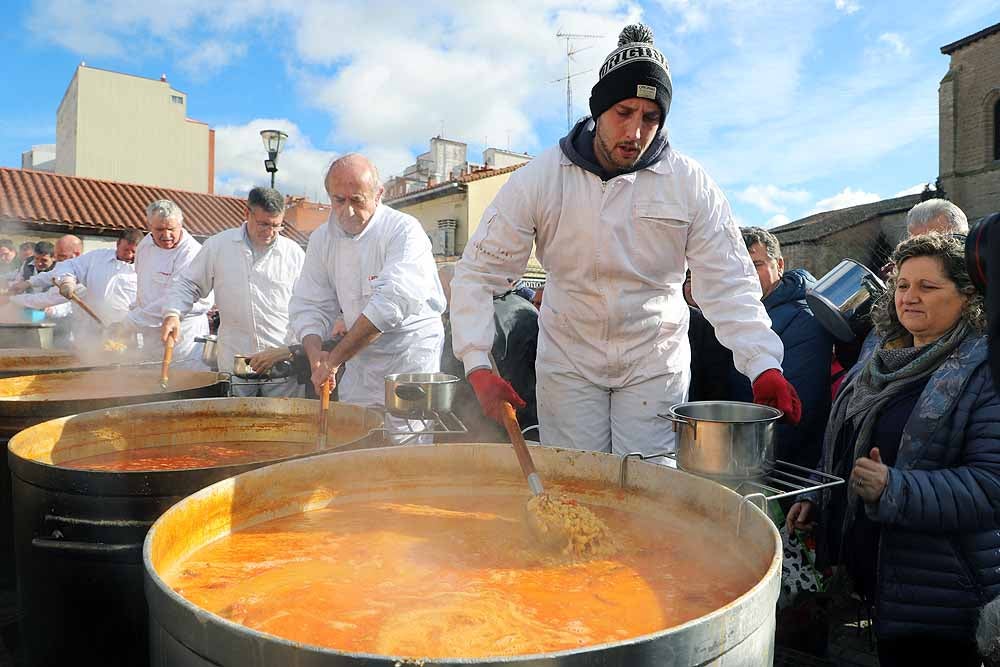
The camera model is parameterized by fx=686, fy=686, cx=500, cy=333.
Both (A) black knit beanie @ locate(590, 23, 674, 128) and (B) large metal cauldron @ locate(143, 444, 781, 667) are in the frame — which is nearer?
(B) large metal cauldron @ locate(143, 444, 781, 667)

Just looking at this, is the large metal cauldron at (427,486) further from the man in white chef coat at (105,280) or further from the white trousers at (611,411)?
Result: the man in white chef coat at (105,280)

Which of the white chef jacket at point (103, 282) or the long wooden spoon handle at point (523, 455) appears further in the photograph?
the white chef jacket at point (103, 282)

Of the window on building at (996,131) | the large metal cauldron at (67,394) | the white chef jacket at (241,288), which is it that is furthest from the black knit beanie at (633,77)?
the window on building at (996,131)

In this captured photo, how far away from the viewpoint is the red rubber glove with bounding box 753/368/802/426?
2.12m

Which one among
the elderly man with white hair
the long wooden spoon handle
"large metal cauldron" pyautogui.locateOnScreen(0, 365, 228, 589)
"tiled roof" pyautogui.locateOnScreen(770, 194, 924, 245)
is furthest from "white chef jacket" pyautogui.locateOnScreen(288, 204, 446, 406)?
"tiled roof" pyautogui.locateOnScreen(770, 194, 924, 245)

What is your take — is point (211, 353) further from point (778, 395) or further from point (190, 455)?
point (778, 395)

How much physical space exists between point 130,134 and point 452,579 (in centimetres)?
3102

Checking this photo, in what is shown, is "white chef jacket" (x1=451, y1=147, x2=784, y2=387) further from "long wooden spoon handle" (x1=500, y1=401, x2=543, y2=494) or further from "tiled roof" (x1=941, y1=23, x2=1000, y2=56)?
"tiled roof" (x1=941, y1=23, x2=1000, y2=56)

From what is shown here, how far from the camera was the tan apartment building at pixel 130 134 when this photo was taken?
86.4 feet

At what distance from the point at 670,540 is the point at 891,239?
25.6 m

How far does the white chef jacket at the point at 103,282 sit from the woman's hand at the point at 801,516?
6633 mm

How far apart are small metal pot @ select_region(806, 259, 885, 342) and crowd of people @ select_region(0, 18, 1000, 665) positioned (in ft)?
0.26

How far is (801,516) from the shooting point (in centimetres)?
269

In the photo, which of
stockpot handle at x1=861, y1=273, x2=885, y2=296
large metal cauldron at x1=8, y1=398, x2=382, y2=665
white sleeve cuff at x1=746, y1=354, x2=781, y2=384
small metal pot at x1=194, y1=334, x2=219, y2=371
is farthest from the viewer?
small metal pot at x1=194, y1=334, x2=219, y2=371
